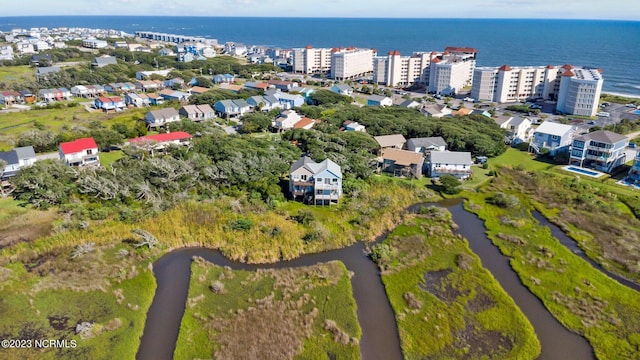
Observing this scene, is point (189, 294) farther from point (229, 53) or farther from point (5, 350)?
point (229, 53)

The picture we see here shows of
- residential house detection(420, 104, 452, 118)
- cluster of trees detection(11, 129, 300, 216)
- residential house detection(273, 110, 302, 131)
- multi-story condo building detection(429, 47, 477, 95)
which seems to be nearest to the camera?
cluster of trees detection(11, 129, 300, 216)

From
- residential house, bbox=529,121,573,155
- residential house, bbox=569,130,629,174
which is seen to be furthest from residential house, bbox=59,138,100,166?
residential house, bbox=569,130,629,174

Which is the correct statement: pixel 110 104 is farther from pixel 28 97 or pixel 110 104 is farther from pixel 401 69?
pixel 401 69

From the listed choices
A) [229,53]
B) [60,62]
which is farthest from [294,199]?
[229,53]

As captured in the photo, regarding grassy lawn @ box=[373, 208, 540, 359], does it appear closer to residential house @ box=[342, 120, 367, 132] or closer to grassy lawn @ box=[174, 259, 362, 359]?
grassy lawn @ box=[174, 259, 362, 359]

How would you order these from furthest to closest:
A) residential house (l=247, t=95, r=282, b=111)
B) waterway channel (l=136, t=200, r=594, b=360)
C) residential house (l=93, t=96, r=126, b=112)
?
residential house (l=93, t=96, r=126, b=112) → residential house (l=247, t=95, r=282, b=111) → waterway channel (l=136, t=200, r=594, b=360)

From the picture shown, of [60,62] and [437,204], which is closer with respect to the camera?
[437,204]

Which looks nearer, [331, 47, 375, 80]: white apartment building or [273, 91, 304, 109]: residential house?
[273, 91, 304, 109]: residential house
